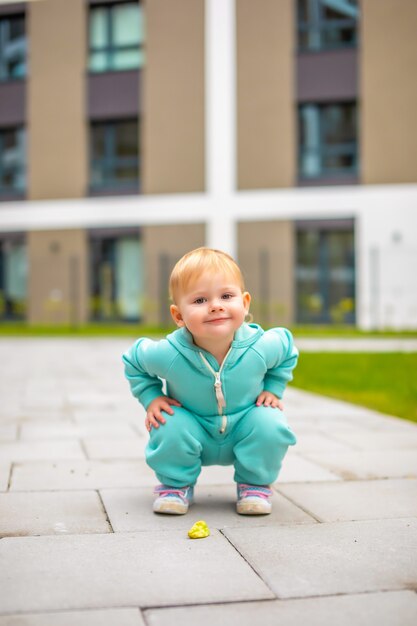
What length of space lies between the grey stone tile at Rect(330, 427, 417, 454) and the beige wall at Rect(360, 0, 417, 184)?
49.6ft

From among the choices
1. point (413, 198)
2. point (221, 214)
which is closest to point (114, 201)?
point (221, 214)

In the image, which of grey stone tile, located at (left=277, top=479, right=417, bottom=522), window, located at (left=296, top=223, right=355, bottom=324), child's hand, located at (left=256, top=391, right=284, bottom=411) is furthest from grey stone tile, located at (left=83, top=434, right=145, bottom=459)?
window, located at (left=296, top=223, right=355, bottom=324)

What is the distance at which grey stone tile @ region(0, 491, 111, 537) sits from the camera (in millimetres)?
2621

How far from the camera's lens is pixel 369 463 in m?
3.77

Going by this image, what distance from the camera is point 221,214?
65.6ft

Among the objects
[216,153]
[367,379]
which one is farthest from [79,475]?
[216,153]

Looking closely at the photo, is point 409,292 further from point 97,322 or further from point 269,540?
point 269,540

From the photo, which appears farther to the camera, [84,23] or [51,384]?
[84,23]

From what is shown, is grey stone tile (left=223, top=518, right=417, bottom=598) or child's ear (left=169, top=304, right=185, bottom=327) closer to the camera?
grey stone tile (left=223, top=518, right=417, bottom=598)

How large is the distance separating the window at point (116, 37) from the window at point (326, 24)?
13.5 ft

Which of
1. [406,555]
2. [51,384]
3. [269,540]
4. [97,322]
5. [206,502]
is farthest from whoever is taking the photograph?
[97,322]

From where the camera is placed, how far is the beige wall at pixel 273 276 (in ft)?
63.5

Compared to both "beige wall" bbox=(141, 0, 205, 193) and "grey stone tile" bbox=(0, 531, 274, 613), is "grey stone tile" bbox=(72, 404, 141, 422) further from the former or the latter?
"beige wall" bbox=(141, 0, 205, 193)

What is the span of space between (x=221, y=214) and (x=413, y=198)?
4540mm
